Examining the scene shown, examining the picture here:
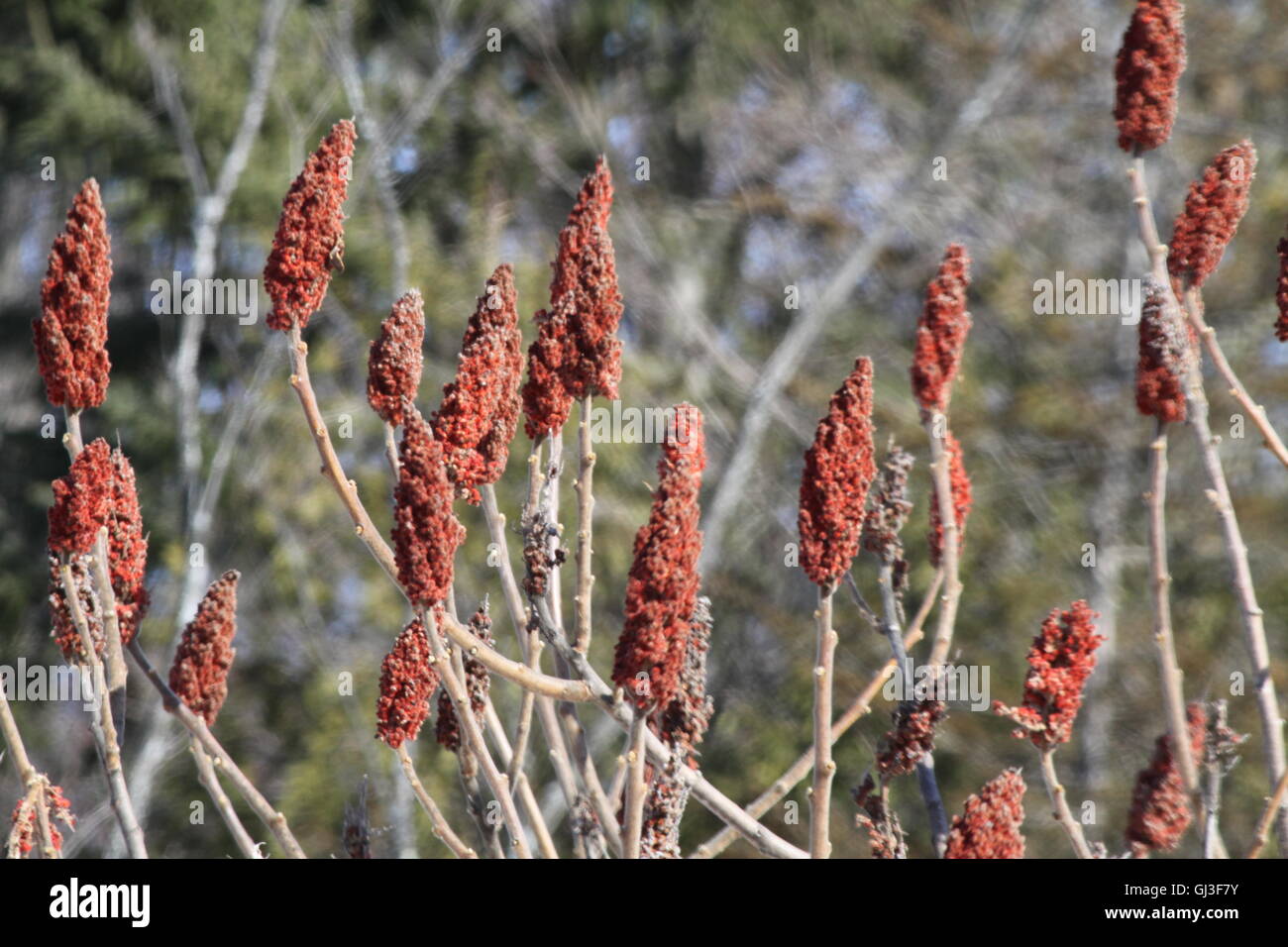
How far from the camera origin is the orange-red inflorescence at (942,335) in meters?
1.98

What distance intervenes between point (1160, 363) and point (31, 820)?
4.42 ft

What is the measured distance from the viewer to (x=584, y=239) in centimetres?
181

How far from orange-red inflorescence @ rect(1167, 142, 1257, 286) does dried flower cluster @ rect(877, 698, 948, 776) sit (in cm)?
59

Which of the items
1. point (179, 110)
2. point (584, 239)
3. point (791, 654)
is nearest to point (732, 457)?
point (791, 654)

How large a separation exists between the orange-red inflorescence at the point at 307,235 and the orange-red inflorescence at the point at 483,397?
176 mm

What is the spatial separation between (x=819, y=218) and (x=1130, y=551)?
370cm

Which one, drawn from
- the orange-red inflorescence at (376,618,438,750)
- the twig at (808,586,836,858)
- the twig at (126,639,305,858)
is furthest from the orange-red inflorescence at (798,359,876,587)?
the twig at (126,639,305,858)

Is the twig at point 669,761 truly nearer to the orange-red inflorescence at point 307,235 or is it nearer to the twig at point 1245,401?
the orange-red inflorescence at point 307,235

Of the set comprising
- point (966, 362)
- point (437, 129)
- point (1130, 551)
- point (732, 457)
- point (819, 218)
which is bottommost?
point (1130, 551)

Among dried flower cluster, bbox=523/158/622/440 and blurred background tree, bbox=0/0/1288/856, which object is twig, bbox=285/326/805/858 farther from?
blurred background tree, bbox=0/0/1288/856

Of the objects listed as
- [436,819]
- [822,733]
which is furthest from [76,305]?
[822,733]

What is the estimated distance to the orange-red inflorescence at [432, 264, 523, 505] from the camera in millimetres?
1705

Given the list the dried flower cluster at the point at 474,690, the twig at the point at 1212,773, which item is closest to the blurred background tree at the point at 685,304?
the dried flower cluster at the point at 474,690
